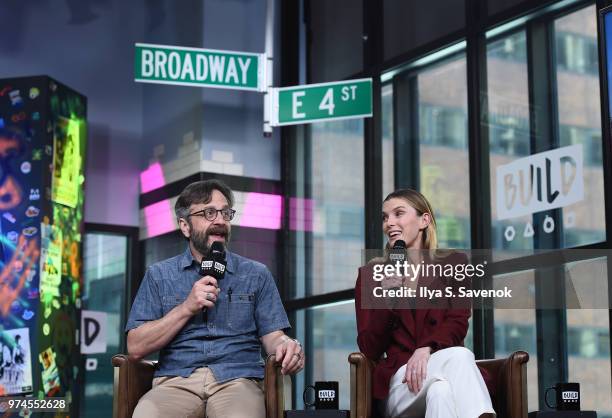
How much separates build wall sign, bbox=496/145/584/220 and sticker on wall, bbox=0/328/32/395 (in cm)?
312

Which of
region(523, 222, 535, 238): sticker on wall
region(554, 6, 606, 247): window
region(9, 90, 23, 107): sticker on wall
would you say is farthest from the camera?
region(9, 90, 23, 107): sticker on wall

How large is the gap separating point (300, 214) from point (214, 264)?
4014 mm

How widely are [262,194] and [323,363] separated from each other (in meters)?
1.33

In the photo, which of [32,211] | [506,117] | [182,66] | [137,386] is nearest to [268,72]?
[182,66]

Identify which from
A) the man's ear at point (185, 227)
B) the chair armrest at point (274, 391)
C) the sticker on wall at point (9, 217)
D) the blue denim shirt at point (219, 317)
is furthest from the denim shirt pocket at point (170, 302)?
the sticker on wall at point (9, 217)

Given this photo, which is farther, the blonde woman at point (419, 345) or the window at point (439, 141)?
the window at point (439, 141)

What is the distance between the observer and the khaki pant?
3371 millimetres

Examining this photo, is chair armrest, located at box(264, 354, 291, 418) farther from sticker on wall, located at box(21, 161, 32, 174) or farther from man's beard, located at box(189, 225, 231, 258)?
sticker on wall, located at box(21, 161, 32, 174)

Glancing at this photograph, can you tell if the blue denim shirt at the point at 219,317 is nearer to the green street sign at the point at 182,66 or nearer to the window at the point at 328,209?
the green street sign at the point at 182,66

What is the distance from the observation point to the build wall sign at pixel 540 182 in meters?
5.30

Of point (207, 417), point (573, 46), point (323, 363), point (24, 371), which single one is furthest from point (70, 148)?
point (207, 417)

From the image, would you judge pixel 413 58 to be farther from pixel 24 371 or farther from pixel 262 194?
pixel 24 371

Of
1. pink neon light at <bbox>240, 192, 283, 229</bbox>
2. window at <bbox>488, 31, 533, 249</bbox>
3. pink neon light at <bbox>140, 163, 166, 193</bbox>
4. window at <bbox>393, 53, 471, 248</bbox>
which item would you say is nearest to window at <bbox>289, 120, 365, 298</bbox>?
pink neon light at <bbox>240, 192, 283, 229</bbox>

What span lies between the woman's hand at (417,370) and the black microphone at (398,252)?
34 centimetres
